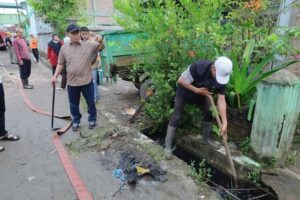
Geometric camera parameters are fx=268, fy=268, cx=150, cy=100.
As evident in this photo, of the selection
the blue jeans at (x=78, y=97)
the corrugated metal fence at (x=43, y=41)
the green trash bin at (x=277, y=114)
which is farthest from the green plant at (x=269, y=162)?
the corrugated metal fence at (x=43, y=41)

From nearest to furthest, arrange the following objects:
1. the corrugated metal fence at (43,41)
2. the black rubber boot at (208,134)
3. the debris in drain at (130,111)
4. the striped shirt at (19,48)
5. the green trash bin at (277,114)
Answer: the green trash bin at (277,114), the black rubber boot at (208,134), the debris in drain at (130,111), the striped shirt at (19,48), the corrugated metal fence at (43,41)

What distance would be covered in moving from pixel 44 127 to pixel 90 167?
1961 millimetres

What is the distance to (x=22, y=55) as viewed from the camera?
28.3 ft

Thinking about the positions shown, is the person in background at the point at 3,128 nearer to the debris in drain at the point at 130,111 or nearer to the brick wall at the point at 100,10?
the debris in drain at the point at 130,111

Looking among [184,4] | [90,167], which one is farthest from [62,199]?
[184,4]

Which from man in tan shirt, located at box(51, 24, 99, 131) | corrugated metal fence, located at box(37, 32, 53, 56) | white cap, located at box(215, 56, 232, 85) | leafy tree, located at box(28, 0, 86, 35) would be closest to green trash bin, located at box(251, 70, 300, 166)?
white cap, located at box(215, 56, 232, 85)

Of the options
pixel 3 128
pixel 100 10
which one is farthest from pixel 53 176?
pixel 100 10

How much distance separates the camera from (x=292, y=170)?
11.7ft

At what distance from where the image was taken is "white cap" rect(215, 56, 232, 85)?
3.29 m

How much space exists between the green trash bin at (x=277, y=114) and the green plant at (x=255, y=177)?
255mm

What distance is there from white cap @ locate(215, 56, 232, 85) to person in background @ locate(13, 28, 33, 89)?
7.18 meters

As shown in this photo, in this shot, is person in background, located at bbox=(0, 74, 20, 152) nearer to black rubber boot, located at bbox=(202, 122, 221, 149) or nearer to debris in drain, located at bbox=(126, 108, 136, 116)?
debris in drain, located at bbox=(126, 108, 136, 116)

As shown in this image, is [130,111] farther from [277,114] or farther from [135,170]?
[277,114]

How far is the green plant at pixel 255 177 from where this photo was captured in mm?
3506
